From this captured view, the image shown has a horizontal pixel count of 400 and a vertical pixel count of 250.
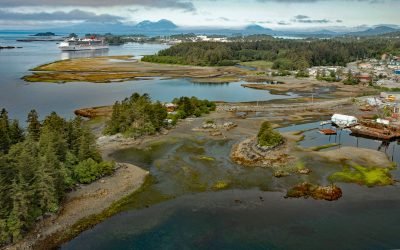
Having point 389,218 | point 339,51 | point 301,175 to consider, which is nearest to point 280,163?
point 301,175

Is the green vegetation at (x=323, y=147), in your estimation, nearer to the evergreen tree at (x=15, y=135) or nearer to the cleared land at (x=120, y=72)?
the evergreen tree at (x=15, y=135)

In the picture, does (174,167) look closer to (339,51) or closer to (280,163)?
(280,163)

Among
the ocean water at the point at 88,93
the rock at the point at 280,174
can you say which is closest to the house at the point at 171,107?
the ocean water at the point at 88,93

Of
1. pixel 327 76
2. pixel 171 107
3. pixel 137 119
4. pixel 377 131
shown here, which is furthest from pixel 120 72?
pixel 377 131

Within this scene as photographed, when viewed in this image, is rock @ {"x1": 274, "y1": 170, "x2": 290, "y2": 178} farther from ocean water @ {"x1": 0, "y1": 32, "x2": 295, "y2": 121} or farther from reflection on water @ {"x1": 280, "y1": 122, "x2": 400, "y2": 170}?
ocean water @ {"x1": 0, "y1": 32, "x2": 295, "y2": 121}

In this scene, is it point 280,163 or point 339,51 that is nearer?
point 280,163

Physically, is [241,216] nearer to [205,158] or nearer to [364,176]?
[205,158]

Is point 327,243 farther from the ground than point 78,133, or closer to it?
closer to it
